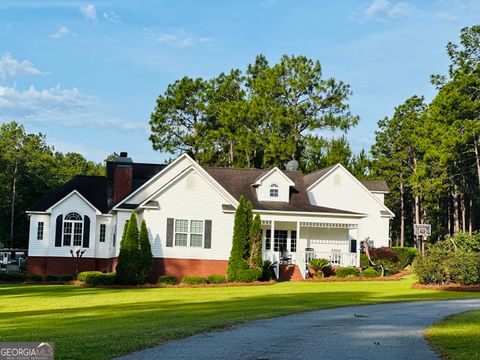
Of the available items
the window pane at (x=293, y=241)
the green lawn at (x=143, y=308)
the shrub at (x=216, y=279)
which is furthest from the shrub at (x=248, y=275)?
the window pane at (x=293, y=241)

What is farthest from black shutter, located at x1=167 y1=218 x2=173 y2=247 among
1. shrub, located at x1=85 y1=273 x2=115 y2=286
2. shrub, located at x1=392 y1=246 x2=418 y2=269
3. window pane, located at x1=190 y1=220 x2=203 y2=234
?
shrub, located at x1=392 y1=246 x2=418 y2=269

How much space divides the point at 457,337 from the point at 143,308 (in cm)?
1065

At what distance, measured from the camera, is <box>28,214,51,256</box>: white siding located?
4159cm

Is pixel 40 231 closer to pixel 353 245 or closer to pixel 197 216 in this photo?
pixel 197 216

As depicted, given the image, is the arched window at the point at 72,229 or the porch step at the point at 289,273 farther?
the arched window at the point at 72,229

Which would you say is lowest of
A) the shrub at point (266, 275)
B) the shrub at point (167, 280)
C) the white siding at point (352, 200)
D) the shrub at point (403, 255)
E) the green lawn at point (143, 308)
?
the green lawn at point (143, 308)

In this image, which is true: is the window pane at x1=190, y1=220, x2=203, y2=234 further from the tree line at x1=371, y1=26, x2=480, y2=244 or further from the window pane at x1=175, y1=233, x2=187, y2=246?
the tree line at x1=371, y1=26, x2=480, y2=244

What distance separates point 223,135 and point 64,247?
2582 cm

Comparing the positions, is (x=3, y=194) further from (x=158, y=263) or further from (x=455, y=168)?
(x=455, y=168)

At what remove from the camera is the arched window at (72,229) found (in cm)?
4184

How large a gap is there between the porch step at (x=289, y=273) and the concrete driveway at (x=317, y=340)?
740 inches

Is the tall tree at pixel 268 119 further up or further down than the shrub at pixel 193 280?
further up

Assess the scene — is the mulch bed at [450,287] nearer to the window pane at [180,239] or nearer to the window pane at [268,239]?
the window pane at [268,239]

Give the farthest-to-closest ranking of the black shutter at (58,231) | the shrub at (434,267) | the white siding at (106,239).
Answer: the white siding at (106,239) → the black shutter at (58,231) → the shrub at (434,267)
